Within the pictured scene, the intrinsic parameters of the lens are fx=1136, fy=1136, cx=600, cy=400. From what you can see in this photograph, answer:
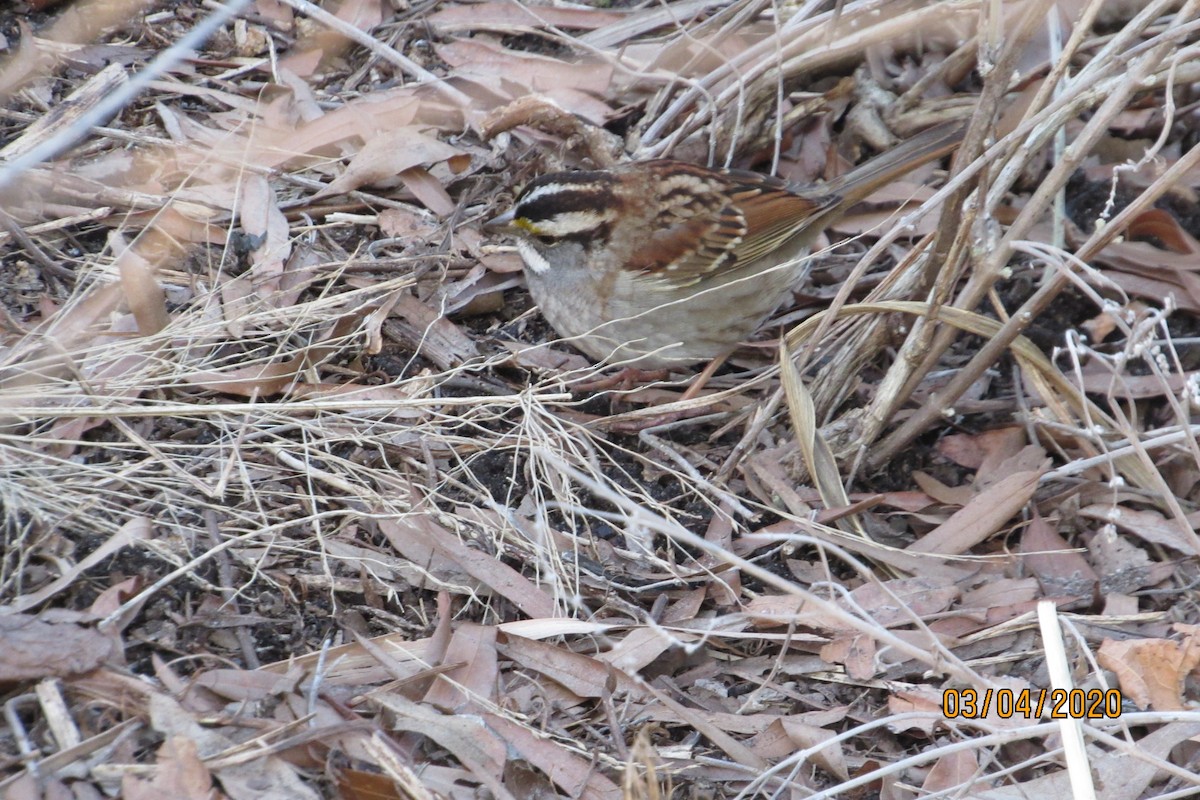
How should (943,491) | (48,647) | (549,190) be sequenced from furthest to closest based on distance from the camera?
(549,190) → (943,491) → (48,647)

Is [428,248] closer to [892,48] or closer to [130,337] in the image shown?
[130,337]

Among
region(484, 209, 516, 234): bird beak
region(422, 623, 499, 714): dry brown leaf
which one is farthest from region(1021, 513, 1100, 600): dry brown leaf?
region(484, 209, 516, 234): bird beak

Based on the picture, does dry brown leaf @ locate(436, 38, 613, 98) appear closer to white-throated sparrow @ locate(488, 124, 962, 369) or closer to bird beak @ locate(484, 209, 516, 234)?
white-throated sparrow @ locate(488, 124, 962, 369)

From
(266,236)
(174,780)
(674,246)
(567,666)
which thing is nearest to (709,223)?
(674,246)

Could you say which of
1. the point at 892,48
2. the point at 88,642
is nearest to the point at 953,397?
the point at 892,48
